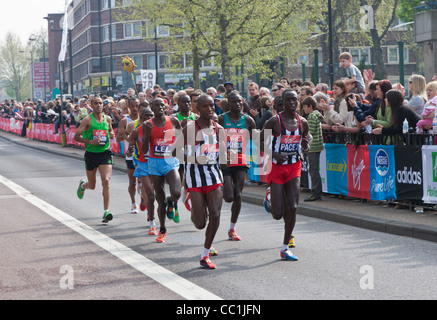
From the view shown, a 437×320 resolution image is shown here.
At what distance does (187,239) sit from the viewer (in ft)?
32.3

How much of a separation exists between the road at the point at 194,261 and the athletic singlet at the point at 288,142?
3.84 feet

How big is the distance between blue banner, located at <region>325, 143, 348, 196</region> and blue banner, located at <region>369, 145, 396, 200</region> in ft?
2.71

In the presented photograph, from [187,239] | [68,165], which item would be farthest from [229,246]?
[68,165]

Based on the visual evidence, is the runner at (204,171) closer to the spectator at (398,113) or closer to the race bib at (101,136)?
the race bib at (101,136)

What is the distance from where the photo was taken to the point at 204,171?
26.1 ft

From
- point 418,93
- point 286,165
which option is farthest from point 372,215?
point 286,165

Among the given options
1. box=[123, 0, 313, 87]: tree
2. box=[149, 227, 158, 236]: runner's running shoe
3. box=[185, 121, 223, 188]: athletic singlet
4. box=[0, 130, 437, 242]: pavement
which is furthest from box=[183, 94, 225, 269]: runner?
box=[123, 0, 313, 87]: tree

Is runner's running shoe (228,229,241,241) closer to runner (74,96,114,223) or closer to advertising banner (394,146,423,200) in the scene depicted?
runner (74,96,114,223)

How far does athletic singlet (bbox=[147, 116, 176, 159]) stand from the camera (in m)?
9.75

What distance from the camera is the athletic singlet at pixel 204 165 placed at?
792cm

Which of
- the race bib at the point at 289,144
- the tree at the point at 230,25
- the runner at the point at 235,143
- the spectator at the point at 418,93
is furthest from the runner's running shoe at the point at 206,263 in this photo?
the tree at the point at 230,25

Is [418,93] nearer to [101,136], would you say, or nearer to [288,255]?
[288,255]

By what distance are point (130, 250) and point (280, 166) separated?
215cm

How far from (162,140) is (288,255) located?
2.57 metres
